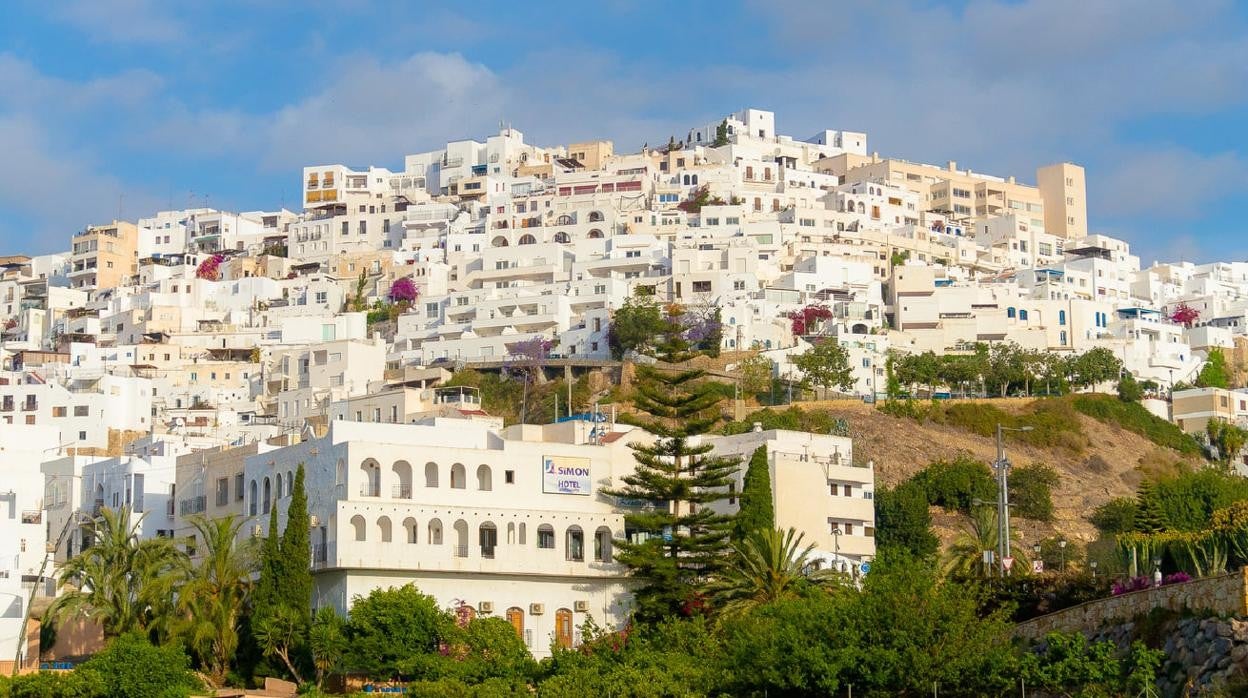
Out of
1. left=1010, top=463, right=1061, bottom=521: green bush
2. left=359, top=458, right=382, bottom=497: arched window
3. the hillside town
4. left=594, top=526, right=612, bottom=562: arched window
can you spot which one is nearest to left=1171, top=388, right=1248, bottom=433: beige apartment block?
the hillside town

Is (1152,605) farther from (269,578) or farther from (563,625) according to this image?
(269,578)

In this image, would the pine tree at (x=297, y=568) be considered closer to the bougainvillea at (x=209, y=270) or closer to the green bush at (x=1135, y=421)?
the green bush at (x=1135, y=421)

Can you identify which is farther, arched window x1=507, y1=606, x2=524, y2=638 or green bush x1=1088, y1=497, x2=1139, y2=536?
green bush x1=1088, y1=497, x2=1139, y2=536

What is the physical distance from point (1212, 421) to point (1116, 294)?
26310 millimetres

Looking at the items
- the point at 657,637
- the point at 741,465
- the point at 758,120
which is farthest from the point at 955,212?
the point at 657,637

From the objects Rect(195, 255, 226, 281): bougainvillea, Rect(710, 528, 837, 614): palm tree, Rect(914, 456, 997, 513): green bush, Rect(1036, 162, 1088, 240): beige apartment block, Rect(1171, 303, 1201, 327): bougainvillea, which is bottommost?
Rect(710, 528, 837, 614): palm tree

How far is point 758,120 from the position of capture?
142 m

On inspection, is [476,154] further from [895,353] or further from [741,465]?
[741,465]

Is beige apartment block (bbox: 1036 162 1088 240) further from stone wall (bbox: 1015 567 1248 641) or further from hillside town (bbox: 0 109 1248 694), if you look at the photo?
stone wall (bbox: 1015 567 1248 641)

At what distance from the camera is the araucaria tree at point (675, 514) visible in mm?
53125

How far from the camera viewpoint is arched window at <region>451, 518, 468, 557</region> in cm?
5372

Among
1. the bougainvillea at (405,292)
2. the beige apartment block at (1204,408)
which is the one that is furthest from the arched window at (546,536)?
the bougainvillea at (405,292)

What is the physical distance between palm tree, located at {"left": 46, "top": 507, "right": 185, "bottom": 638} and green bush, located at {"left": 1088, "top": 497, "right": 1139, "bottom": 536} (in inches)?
1521

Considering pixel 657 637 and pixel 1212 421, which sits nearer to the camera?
pixel 657 637
